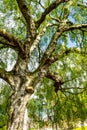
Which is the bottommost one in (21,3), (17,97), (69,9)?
(17,97)

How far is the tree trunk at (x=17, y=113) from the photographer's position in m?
7.22

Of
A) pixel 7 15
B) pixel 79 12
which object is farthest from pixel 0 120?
pixel 79 12

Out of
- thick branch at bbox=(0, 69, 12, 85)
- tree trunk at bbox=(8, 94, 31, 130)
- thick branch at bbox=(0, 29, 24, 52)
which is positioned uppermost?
thick branch at bbox=(0, 29, 24, 52)

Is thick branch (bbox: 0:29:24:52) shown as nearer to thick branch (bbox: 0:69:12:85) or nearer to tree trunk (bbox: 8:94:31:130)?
thick branch (bbox: 0:69:12:85)

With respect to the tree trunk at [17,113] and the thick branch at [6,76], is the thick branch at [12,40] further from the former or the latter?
the tree trunk at [17,113]

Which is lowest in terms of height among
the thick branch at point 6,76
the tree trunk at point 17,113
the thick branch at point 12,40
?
the tree trunk at point 17,113

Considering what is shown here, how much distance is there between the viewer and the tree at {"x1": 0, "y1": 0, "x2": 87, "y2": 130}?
7.66m

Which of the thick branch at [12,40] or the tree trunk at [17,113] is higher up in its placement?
the thick branch at [12,40]

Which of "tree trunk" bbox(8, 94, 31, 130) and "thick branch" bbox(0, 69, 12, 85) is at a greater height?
"thick branch" bbox(0, 69, 12, 85)

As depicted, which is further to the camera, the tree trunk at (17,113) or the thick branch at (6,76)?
the thick branch at (6,76)

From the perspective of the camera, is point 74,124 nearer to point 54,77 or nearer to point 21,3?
point 54,77

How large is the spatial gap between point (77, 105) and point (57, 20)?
2.75m

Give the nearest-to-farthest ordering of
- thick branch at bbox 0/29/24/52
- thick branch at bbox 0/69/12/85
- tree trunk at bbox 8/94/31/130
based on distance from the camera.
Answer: tree trunk at bbox 8/94/31/130 < thick branch at bbox 0/69/12/85 < thick branch at bbox 0/29/24/52

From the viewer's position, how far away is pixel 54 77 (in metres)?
9.34
